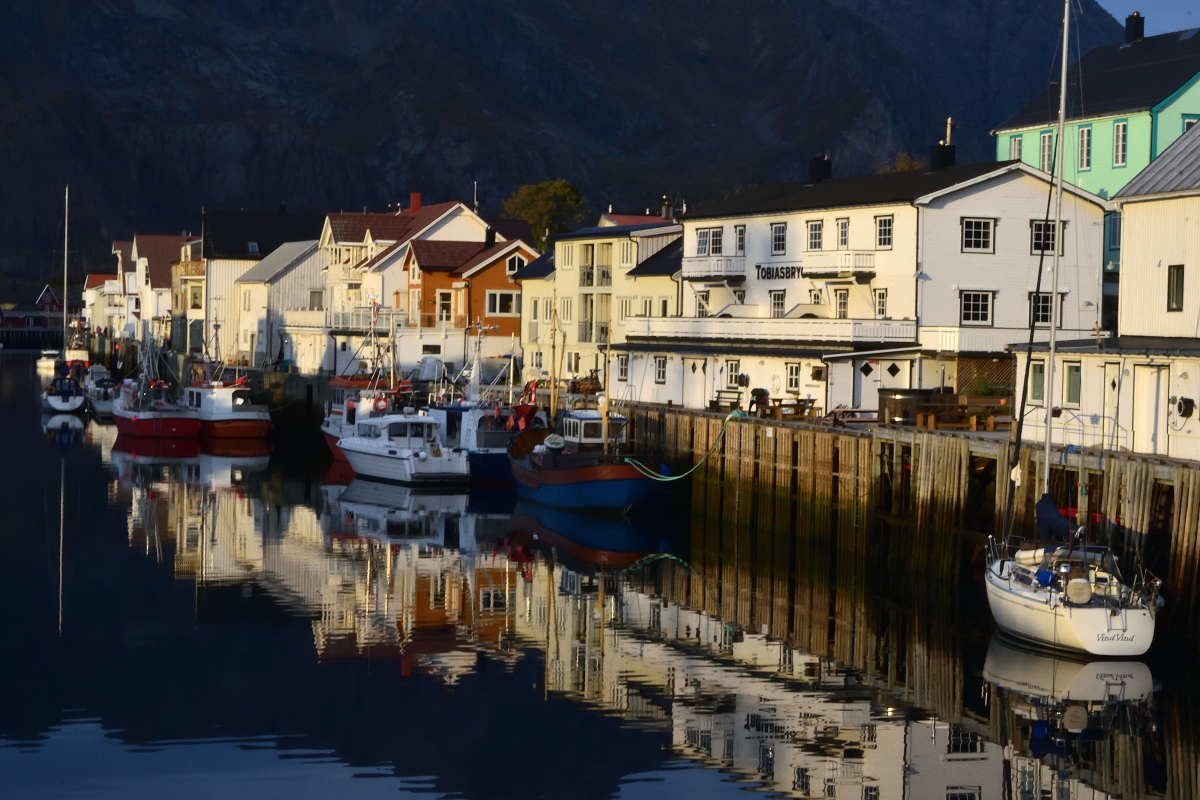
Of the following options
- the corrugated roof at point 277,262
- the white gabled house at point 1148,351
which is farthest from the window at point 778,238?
the corrugated roof at point 277,262

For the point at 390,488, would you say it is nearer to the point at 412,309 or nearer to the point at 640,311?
the point at 640,311

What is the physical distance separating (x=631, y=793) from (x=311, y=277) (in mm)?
84503

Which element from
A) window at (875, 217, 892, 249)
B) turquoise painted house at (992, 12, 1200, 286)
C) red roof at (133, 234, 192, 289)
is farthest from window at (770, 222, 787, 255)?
red roof at (133, 234, 192, 289)

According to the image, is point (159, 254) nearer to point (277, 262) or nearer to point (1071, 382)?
point (277, 262)

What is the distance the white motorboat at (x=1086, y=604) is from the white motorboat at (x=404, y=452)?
3241 cm

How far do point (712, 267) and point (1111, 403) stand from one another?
28.6 m

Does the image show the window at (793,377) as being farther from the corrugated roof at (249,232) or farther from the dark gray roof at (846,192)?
the corrugated roof at (249,232)

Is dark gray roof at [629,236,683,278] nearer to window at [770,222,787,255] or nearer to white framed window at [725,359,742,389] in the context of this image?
window at [770,222,787,255]

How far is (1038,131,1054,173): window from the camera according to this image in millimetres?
67250

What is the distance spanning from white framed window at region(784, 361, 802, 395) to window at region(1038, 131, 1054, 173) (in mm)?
19239

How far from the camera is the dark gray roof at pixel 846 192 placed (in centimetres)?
5559

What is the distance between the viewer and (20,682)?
103ft

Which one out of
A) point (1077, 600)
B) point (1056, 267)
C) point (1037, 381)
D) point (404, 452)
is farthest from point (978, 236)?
point (1077, 600)

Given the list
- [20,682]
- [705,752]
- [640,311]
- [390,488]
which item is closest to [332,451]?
[390,488]
